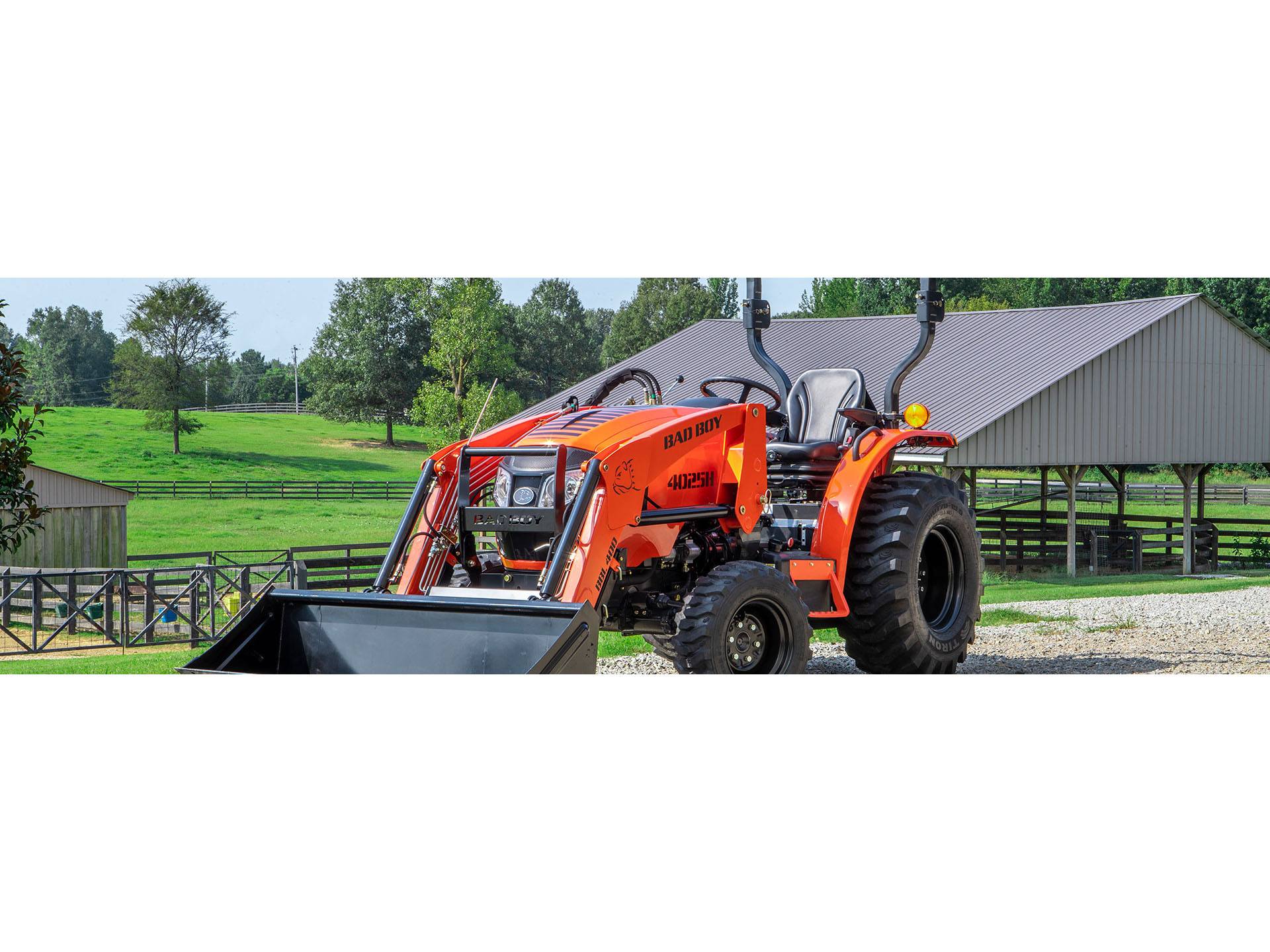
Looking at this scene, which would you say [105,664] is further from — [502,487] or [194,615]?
[502,487]

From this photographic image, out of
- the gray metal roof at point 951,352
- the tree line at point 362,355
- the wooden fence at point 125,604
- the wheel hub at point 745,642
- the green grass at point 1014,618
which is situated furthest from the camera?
the gray metal roof at point 951,352

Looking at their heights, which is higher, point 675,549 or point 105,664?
point 675,549

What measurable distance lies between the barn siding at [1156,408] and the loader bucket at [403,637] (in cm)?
1406

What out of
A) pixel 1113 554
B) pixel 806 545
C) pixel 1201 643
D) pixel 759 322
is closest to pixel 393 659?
pixel 806 545

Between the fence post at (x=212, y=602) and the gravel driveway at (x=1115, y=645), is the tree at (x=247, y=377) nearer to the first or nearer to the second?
the fence post at (x=212, y=602)

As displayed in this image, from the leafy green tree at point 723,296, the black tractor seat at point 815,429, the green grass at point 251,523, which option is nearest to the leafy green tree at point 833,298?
the leafy green tree at point 723,296

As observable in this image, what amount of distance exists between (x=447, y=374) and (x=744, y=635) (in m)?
15.2

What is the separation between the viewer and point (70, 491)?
1923 centimetres

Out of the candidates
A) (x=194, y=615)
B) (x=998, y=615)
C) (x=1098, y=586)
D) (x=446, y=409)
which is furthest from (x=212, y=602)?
(x=1098, y=586)

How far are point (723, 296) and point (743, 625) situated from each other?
2684 centimetres

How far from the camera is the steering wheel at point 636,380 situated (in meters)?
8.62

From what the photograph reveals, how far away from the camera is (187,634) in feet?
52.7

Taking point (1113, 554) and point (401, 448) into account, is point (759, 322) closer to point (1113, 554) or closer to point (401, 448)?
point (401, 448)

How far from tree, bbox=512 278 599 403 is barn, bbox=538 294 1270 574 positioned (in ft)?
2.94
